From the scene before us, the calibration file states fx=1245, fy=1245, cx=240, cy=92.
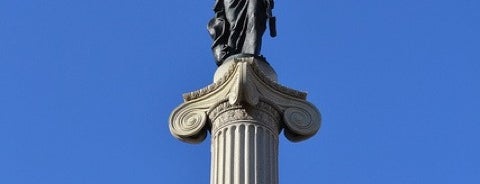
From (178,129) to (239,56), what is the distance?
1.75m

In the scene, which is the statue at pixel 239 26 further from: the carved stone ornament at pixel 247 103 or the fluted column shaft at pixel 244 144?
the fluted column shaft at pixel 244 144

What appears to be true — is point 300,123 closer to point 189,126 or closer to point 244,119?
point 244,119

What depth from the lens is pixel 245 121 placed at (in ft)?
69.4

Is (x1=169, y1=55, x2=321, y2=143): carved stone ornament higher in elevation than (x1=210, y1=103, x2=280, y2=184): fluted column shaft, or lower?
higher

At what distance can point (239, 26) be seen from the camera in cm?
2370

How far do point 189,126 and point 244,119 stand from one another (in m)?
1.27

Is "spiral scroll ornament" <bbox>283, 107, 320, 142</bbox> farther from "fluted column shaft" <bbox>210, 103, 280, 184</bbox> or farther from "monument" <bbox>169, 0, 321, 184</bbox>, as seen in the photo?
"fluted column shaft" <bbox>210, 103, 280, 184</bbox>

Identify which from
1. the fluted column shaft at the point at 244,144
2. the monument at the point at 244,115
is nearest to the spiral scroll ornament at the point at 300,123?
the monument at the point at 244,115

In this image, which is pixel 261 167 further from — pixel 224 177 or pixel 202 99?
pixel 202 99

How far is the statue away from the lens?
23219mm

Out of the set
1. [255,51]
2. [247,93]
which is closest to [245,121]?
[247,93]

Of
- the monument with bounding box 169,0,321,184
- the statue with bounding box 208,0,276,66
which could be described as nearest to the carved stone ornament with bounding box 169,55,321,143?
the monument with bounding box 169,0,321,184

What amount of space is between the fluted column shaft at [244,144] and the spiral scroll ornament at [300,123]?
0.87ft

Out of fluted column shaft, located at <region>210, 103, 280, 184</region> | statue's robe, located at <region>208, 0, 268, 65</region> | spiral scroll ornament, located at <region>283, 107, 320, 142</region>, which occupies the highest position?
statue's robe, located at <region>208, 0, 268, 65</region>
